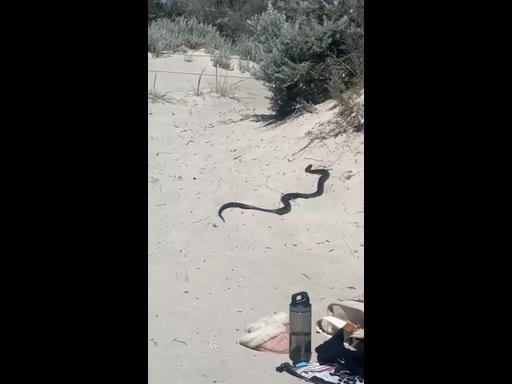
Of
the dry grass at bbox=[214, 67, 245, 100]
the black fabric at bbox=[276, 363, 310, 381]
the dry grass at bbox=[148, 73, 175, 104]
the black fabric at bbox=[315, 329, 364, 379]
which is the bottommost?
the black fabric at bbox=[276, 363, 310, 381]

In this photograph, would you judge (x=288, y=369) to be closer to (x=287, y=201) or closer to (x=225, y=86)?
(x=287, y=201)

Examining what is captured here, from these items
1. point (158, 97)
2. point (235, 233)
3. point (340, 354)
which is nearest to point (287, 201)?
point (235, 233)

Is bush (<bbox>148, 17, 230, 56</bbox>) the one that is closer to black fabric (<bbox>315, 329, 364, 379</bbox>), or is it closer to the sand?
the sand

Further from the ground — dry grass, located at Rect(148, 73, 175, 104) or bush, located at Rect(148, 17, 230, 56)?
bush, located at Rect(148, 17, 230, 56)

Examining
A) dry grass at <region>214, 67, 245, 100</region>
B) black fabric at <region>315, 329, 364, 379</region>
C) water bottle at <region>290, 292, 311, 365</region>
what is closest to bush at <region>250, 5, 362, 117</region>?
dry grass at <region>214, 67, 245, 100</region>

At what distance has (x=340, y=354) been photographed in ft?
12.5

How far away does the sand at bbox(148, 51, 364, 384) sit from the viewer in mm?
4293

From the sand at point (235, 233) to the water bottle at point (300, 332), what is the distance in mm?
118

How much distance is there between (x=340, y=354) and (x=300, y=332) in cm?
26

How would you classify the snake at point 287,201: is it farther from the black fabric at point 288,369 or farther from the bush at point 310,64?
the black fabric at point 288,369

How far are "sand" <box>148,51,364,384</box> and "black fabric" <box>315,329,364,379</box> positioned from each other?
208mm
